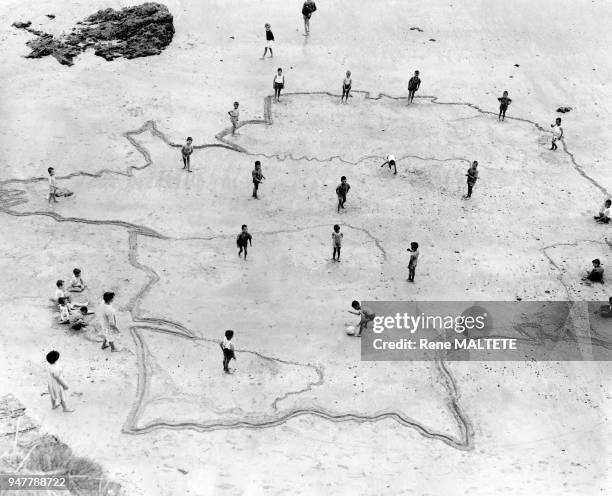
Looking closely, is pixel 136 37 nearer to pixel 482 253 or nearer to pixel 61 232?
pixel 61 232

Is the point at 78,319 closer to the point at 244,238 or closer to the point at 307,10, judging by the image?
the point at 244,238

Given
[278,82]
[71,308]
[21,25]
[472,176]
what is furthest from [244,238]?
[21,25]

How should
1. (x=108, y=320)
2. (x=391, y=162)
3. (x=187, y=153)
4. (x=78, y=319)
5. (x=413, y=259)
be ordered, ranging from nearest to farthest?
(x=108, y=320) < (x=78, y=319) < (x=413, y=259) < (x=187, y=153) < (x=391, y=162)

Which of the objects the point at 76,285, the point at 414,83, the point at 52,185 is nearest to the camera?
the point at 76,285

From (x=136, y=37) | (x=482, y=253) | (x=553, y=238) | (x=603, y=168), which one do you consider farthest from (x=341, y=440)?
(x=136, y=37)

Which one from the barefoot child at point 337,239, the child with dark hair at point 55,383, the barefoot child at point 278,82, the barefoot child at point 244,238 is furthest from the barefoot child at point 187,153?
the child with dark hair at point 55,383

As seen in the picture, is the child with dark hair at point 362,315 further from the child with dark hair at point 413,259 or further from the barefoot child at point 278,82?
the barefoot child at point 278,82
